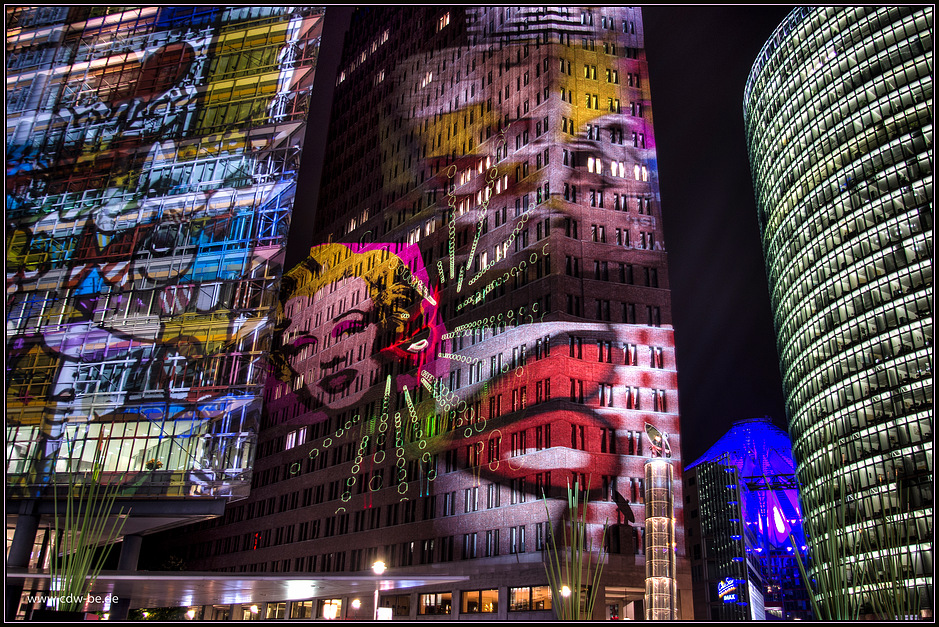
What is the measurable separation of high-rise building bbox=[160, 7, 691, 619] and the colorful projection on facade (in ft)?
83.0

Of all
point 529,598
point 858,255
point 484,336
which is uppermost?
point 858,255

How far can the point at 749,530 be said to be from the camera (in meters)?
144

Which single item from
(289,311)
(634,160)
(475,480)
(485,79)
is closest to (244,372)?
(475,480)

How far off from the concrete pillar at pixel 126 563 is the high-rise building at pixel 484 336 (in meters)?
27.9

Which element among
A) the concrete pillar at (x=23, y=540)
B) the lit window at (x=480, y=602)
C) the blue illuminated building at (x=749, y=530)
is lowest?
the lit window at (x=480, y=602)

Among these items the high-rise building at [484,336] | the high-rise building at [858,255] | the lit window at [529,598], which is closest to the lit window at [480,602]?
the high-rise building at [484,336]

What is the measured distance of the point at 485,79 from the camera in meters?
90.6

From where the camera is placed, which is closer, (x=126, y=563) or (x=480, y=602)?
(x=126, y=563)

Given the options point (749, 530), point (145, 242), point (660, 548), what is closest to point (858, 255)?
point (749, 530)

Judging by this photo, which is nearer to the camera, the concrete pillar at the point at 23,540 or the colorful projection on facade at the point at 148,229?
the concrete pillar at the point at 23,540

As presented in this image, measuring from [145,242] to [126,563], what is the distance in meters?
23.5

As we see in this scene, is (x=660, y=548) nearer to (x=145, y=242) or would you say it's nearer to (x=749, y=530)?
(x=145, y=242)

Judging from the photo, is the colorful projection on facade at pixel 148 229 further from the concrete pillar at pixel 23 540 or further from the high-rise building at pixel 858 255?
the high-rise building at pixel 858 255

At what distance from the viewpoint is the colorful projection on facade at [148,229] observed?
52469 mm
